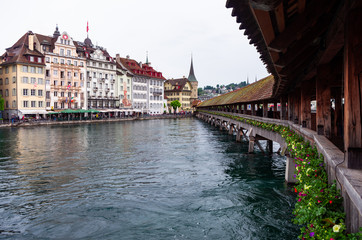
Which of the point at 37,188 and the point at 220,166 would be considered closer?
the point at 37,188

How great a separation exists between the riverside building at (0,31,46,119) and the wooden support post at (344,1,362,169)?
59442mm

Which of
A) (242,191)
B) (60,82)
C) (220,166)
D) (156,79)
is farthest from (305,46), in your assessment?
(156,79)

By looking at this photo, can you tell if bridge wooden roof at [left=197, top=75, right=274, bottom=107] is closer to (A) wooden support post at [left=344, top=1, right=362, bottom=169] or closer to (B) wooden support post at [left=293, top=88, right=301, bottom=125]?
(B) wooden support post at [left=293, top=88, right=301, bottom=125]

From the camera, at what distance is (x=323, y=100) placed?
773cm

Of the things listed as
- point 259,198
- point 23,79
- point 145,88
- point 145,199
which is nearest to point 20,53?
point 23,79

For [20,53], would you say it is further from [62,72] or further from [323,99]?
[323,99]

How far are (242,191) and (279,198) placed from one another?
4.88 feet

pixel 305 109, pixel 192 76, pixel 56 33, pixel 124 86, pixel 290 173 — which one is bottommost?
pixel 290 173

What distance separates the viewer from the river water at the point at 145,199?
7902mm

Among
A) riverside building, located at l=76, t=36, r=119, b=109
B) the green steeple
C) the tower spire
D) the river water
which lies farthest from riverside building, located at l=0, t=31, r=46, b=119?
the green steeple

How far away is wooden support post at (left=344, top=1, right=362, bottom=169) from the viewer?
3.78 metres

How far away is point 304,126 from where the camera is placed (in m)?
10.6

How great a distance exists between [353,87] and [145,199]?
8048 millimetres

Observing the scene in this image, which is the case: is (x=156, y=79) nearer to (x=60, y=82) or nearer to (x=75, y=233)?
(x=60, y=82)
